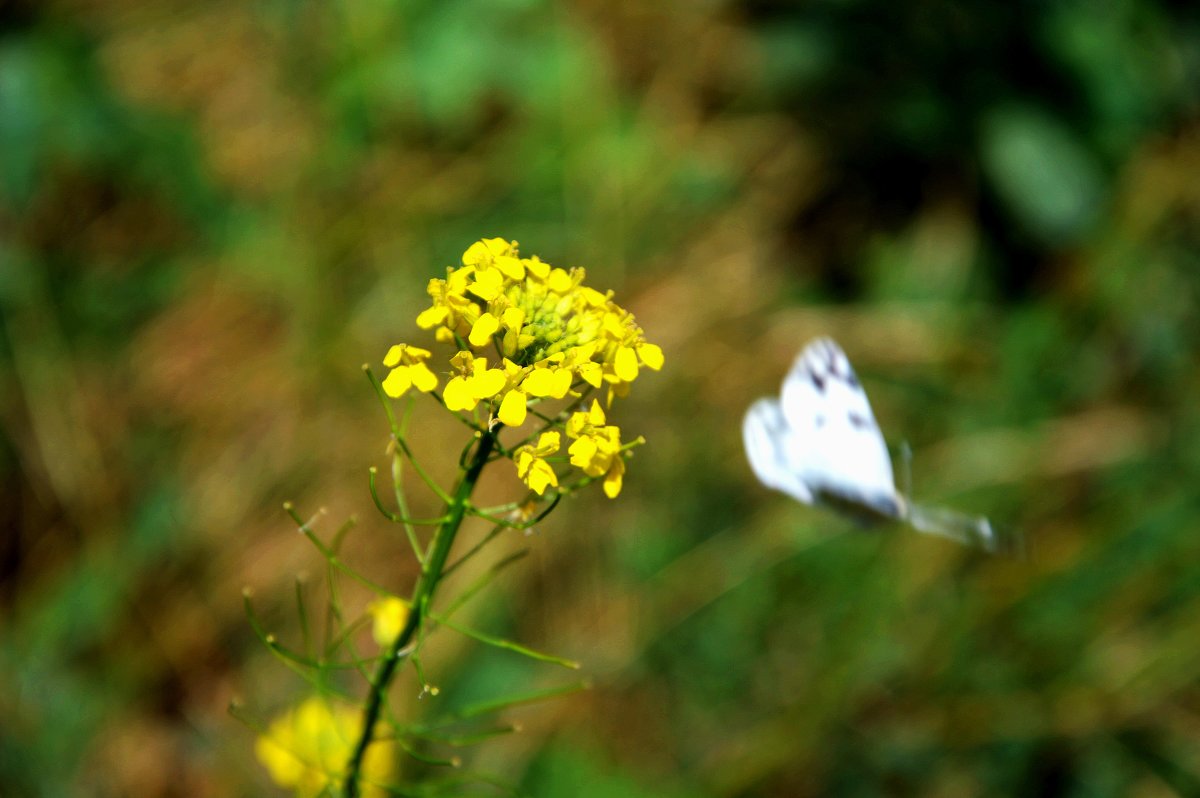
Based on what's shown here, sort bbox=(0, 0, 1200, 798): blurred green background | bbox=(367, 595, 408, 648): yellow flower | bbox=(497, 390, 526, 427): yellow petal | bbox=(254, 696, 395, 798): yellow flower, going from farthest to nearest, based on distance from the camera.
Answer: bbox=(0, 0, 1200, 798): blurred green background → bbox=(254, 696, 395, 798): yellow flower → bbox=(367, 595, 408, 648): yellow flower → bbox=(497, 390, 526, 427): yellow petal

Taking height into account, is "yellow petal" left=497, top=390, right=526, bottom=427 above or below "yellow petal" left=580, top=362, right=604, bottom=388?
above

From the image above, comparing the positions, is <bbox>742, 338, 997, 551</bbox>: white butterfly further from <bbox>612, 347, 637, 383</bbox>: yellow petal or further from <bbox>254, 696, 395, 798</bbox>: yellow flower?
<bbox>254, 696, 395, 798</bbox>: yellow flower

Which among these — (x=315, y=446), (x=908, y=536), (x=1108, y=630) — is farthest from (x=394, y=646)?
(x=1108, y=630)

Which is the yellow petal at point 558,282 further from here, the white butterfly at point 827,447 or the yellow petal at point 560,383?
the white butterfly at point 827,447

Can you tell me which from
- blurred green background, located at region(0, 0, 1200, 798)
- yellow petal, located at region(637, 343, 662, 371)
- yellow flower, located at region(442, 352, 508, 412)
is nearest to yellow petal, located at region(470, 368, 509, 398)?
yellow flower, located at region(442, 352, 508, 412)

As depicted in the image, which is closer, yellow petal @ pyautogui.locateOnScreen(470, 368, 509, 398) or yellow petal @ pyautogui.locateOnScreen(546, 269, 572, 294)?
yellow petal @ pyautogui.locateOnScreen(470, 368, 509, 398)

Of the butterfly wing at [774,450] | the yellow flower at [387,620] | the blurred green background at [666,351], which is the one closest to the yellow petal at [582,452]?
the butterfly wing at [774,450]

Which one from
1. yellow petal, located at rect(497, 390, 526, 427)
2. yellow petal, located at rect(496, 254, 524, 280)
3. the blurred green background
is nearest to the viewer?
yellow petal, located at rect(497, 390, 526, 427)

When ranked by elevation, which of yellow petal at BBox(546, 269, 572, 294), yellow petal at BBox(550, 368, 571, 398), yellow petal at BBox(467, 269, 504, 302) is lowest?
yellow petal at BBox(550, 368, 571, 398)
